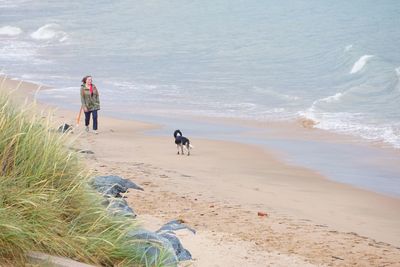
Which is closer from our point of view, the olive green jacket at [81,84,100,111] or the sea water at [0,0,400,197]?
the olive green jacket at [81,84,100,111]

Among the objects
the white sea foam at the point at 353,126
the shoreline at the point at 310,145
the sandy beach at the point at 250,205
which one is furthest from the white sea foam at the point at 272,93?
the sandy beach at the point at 250,205

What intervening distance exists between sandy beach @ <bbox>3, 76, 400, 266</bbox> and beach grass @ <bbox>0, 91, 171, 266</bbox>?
1.80 feet

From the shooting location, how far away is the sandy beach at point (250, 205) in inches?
369

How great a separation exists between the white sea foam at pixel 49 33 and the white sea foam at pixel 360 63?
2306 cm

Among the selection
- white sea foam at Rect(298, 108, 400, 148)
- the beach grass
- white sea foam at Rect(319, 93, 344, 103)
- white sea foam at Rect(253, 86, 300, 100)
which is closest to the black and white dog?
white sea foam at Rect(298, 108, 400, 148)

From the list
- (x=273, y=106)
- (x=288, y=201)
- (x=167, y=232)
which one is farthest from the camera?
(x=273, y=106)

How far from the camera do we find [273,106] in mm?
27734

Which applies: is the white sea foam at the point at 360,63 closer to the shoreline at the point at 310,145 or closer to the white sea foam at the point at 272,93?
the white sea foam at the point at 272,93

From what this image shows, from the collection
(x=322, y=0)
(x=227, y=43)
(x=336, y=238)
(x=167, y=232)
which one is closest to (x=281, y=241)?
(x=336, y=238)

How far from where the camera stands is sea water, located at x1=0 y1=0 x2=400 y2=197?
27188 mm

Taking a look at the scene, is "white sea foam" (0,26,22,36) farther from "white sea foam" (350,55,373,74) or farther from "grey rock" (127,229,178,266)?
"grey rock" (127,229,178,266)

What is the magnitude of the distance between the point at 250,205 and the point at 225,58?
3180 centimetres

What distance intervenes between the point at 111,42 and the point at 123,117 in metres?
28.8

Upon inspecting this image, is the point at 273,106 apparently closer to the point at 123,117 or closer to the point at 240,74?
the point at 123,117
